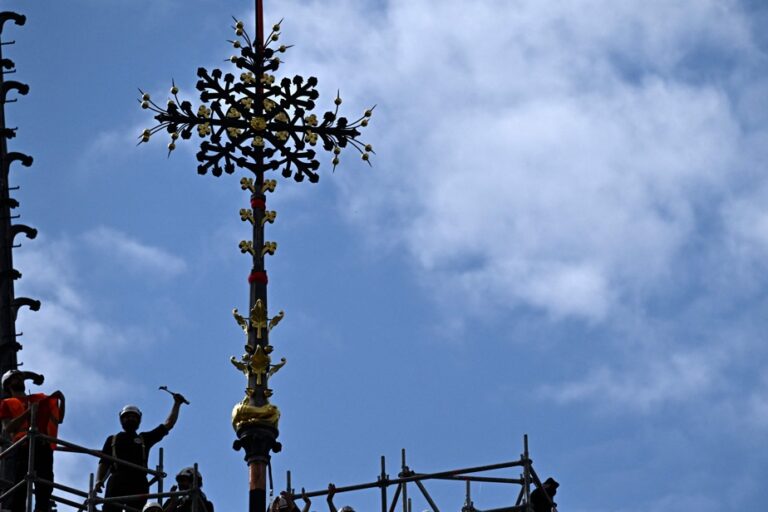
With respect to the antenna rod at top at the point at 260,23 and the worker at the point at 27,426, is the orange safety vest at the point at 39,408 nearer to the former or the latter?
the worker at the point at 27,426

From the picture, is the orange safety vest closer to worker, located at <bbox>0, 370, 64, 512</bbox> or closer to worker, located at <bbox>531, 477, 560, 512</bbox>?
worker, located at <bbox>0, 370, 64, 512</bbox>

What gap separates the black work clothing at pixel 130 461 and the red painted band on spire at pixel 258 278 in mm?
5540

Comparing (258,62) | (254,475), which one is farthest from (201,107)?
(254,475)

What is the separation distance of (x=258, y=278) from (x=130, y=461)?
21.5ft

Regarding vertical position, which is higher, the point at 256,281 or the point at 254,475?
the point at 256,281

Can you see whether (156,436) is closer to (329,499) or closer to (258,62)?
(329,499)

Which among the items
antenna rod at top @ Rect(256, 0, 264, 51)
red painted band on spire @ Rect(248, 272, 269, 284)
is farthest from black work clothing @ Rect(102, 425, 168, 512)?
antenna rod at top @ Rect(256, 0, 264, 51)

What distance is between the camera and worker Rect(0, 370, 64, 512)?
53.6 meters

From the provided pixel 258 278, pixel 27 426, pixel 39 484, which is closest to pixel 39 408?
pixel 27 426

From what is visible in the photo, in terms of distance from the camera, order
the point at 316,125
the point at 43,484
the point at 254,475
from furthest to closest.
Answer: the point at 316,125
the point at 254,475
the point at 43,484

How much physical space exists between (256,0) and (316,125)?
3621mm

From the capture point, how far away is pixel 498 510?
5475 cm

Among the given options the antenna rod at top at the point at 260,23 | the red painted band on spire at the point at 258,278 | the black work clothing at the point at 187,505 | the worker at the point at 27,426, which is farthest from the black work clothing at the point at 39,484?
the antenna rod at top at the point at 260,23

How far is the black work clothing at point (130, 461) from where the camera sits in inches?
2127
